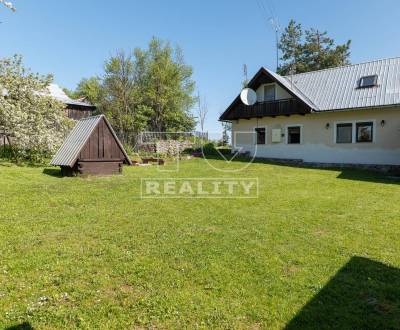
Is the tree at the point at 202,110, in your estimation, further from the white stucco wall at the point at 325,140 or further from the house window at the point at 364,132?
the house window at the point at 364,132

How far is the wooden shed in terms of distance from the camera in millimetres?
10602

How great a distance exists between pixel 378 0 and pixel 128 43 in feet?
79.3

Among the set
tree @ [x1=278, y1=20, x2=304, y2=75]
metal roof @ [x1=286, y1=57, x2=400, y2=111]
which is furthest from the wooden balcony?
tree @ [x1=278, y1=20, x2=304, y2=75]

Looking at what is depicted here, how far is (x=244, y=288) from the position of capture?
345cm

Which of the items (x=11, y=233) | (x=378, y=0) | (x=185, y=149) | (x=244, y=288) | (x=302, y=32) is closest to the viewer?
(x=244, y=288)

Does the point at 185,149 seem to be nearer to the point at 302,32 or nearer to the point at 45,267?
the point at 45,267

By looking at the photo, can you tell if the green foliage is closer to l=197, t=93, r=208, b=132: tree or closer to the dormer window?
l=197, t=93, r=208, b=132: tree

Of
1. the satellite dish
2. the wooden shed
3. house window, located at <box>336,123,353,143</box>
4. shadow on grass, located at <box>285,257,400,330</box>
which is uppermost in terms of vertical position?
the satellite dish

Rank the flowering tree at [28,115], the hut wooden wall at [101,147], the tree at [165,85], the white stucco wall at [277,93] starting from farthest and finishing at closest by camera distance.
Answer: the tree at [165,85] → the white stucco wall at [277,93] → the flowering tree at [28,115] → the hut wooden wall at [101,147]

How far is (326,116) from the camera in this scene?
17594 mm

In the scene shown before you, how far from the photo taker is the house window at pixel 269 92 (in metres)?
20.0

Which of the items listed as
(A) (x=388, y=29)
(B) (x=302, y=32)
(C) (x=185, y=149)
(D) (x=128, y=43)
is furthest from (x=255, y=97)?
(B) (x=302, y=32)

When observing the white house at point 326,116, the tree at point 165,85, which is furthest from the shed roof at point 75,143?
the tree at point 165,85

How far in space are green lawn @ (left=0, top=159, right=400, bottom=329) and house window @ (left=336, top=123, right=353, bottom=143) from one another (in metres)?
10.2
